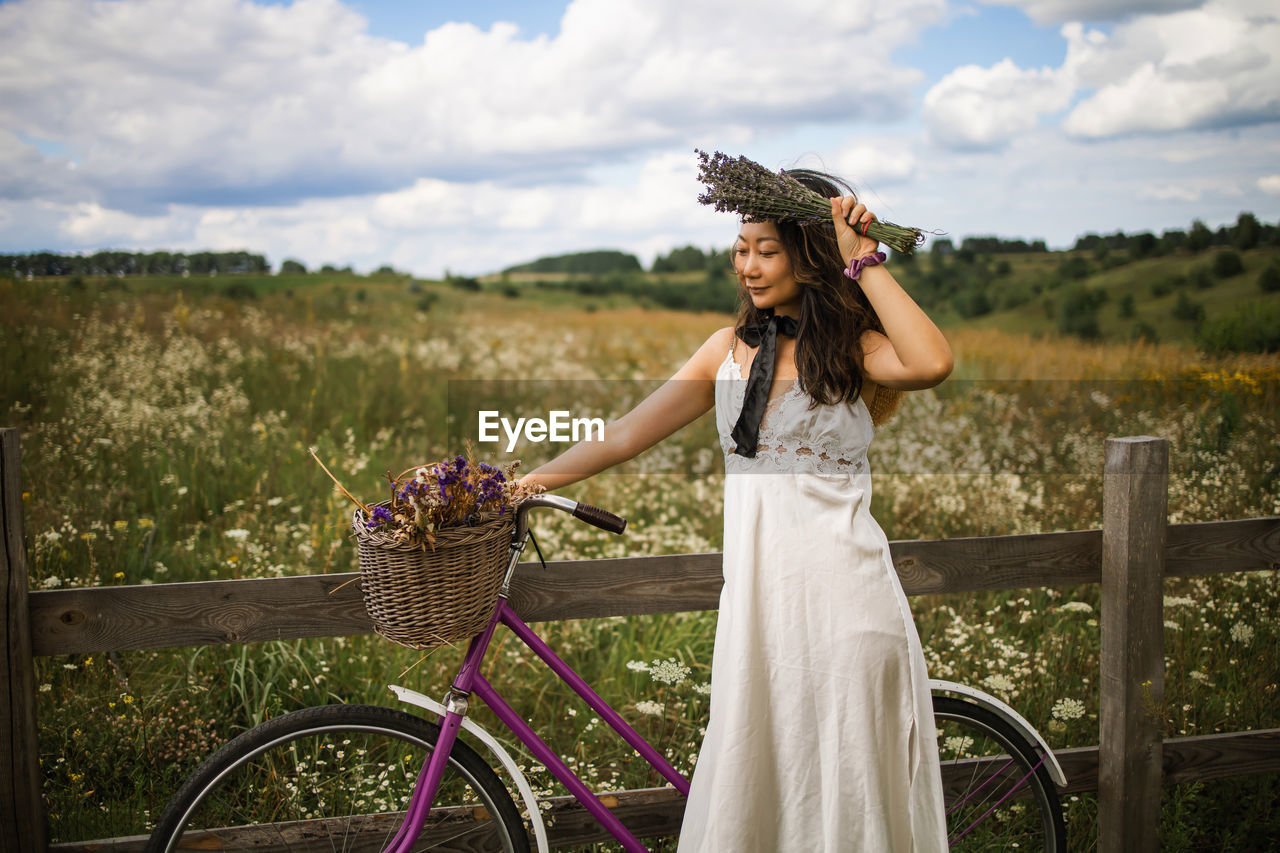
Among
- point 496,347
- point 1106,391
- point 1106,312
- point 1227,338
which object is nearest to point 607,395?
point 496,347

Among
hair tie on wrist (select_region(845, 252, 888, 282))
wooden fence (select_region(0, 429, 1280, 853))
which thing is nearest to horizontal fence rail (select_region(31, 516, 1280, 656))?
Result: wooden fence (select_region(0, 429, 1280, 853))

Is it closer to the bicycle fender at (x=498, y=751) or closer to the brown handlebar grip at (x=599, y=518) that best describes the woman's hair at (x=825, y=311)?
the brown handlebar grip at (x=599, y=518)

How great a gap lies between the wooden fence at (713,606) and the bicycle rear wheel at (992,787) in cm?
27

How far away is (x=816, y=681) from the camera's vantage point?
2.02m

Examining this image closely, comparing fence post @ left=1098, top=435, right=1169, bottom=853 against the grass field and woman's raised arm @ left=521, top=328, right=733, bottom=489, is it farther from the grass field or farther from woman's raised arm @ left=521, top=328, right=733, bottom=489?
woman's raised arm @ left=521, top=328, right=733, bottom=489

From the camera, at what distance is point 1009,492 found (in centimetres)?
529

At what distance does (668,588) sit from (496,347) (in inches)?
296

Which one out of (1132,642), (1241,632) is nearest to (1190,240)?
(1241,632)

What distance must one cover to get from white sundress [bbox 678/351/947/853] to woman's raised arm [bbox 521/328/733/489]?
297mm

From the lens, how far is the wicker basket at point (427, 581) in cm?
174

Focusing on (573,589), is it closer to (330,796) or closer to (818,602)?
(818,602)

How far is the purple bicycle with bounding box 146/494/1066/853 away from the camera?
77.2 inches

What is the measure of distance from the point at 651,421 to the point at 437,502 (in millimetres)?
756

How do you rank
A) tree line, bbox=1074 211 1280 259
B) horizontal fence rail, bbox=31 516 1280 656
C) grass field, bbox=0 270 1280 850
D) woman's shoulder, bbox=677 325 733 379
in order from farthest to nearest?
tree line, bbox=1074 211 1280 259 → grass field, bbox=0 270 1280 850 → woman's shoulder, bbox=677 325 733 379 → horizontal fence rail, bbox=31 516 1280 656
